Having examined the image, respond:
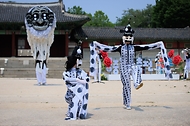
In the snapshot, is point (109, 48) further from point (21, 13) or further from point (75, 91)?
point (21, 13)

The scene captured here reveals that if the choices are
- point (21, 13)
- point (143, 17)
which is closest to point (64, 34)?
point (21, 13)

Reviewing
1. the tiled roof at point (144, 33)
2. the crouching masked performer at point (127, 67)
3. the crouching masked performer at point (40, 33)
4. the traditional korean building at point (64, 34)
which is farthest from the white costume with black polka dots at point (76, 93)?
the tiled roof at point (144, 33)

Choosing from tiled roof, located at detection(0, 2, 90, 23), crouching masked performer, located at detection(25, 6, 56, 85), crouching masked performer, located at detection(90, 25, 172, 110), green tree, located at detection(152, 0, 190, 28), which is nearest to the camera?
crouching masked performer, located at detection(90, 25, 172, 110)

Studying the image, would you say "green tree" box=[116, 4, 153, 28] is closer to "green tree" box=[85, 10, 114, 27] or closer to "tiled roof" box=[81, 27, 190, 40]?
"green tree" box=[85, 10, 114, 27]

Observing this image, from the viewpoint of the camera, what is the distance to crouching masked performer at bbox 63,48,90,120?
5.85 meters

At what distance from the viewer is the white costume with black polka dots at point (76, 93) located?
5.85 metres

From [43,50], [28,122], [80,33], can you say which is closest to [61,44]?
[80,33]

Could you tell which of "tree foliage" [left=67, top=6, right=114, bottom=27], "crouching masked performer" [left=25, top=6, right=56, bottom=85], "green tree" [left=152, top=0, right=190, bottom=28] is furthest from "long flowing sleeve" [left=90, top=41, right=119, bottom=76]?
"tree foliage" [left=67, top=6, right=114, bottom=27]

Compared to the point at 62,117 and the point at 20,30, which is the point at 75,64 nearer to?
the point at 62,117

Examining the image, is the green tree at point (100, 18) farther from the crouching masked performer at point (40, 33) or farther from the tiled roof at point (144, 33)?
the crouching masked performer at point (40, 33)

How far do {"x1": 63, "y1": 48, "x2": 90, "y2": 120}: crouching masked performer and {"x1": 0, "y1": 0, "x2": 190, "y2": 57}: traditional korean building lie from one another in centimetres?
2426

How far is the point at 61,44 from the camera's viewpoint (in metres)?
34.0

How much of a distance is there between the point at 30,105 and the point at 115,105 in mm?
2202

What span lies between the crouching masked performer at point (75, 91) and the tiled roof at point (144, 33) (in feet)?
88.9
